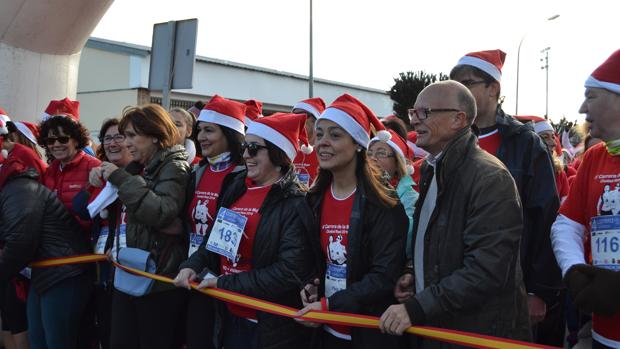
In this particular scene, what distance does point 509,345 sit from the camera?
Result: 92.5 inches

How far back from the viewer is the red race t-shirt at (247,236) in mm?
3482

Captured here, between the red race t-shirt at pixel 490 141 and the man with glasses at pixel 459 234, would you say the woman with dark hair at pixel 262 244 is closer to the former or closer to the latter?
the man with glasses at pixel 459 234

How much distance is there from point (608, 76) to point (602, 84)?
45 millimetres

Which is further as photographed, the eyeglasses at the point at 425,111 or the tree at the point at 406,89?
the tree at the point at 406,89

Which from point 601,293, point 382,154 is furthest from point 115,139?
point 601,293

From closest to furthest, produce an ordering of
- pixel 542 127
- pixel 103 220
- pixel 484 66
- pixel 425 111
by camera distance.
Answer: pixel 425 111 < pixel 484 66 < pixel 103 220 < pixel 542 127

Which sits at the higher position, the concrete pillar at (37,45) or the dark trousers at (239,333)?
the concrete pillar at (37,45)

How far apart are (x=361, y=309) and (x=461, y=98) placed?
3.90 ft

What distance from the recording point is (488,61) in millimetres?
3830

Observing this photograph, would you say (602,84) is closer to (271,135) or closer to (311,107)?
(271,135)

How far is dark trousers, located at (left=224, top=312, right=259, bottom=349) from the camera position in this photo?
3432mm

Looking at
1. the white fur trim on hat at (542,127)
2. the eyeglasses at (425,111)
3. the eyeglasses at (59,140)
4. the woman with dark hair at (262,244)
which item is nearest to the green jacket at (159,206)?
the woman with dark hair at (262,244)

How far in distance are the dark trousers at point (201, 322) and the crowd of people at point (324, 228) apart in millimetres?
13

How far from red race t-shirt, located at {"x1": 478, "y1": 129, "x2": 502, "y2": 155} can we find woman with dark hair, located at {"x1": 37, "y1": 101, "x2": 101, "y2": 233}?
3067mm
